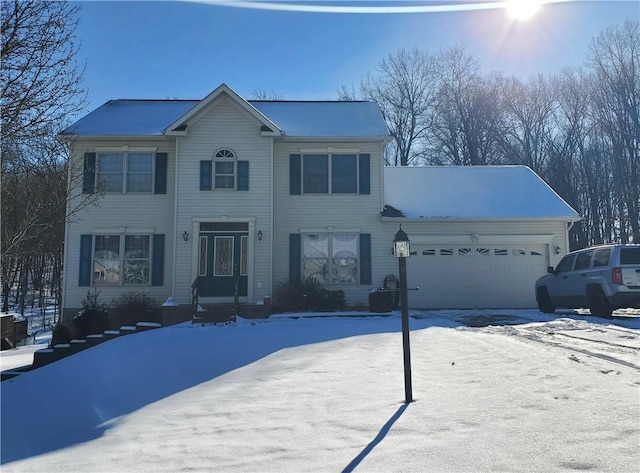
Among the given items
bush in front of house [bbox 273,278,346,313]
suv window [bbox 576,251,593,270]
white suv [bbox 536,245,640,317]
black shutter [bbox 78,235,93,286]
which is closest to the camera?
white suv [bbox 536,245,640,317]

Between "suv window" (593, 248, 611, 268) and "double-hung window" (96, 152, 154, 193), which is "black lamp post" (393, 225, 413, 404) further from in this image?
"double-hung window" (96, 152, 154, 193)

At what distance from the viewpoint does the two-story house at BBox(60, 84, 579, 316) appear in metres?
15.1

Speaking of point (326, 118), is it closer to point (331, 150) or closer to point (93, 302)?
point (331, 150)

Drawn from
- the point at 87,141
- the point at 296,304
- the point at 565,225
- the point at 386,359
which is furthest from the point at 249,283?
the point at 565,225

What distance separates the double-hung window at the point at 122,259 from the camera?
15375mm

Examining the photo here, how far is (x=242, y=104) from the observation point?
15141 mm

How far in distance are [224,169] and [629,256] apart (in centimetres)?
1117

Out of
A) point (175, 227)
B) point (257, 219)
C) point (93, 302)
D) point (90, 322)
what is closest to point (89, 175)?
point (175, 227)

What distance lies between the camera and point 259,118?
49.7 feet

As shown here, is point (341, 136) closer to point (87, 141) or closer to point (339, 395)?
point (87, 141)

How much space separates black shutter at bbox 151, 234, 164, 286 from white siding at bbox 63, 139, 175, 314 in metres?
0.12

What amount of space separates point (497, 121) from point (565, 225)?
61.4 feet

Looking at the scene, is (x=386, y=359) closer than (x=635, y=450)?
No

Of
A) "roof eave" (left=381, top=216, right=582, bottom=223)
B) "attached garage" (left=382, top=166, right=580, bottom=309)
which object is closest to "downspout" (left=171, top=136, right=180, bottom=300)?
"attached garage" (left=382, top=166, right=580, bottom=309)
